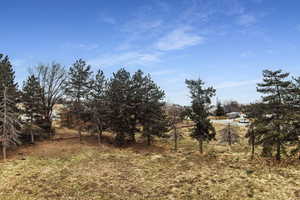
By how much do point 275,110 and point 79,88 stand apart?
2454 cm

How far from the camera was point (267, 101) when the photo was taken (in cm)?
2077

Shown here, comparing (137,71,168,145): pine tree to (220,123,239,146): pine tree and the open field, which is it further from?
(220,123,239,146): pine tree

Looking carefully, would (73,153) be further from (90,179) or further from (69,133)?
(69,133)

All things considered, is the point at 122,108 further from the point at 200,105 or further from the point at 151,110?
the point at 200,105

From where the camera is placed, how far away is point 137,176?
17094 mm

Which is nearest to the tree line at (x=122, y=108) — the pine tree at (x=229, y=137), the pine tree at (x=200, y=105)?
the pine tree at (x=200, y=105)

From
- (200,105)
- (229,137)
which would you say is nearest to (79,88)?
(200,105)

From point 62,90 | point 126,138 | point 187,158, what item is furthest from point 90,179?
point 62,90

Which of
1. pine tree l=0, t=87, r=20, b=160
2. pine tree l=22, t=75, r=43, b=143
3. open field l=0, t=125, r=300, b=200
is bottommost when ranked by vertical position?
open field l=0, t=125, r=300, b=200

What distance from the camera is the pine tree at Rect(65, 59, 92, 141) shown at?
29734 mm

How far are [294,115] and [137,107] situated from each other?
56.7 ft

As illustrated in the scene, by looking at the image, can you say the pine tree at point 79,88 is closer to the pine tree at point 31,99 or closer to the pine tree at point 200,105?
the pine tree at point 31,99

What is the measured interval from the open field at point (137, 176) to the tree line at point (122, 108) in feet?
10.1

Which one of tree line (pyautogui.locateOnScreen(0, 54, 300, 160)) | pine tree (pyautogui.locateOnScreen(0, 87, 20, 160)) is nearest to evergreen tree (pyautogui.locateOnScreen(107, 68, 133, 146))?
tree line (pyautogui.locateOnScreen(0, 54, 300, 160))
